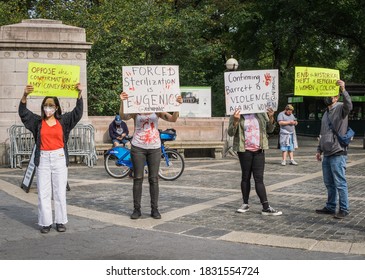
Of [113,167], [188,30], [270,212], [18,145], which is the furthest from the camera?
[188,30]

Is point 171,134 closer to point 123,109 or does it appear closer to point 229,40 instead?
point 123,109

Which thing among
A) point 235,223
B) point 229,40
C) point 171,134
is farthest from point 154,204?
point 229,40

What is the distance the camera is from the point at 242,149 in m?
7.42

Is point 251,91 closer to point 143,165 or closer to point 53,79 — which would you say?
point 143,165

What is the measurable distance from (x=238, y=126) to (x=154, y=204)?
1.56 m

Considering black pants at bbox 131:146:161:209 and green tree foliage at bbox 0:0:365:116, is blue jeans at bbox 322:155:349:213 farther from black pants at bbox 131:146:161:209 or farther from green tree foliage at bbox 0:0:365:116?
green tree foliage at bbox 0:0:365:116

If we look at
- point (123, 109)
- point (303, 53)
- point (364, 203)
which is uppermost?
point (303, 53)

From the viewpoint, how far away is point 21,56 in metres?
15.2

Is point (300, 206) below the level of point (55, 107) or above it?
below

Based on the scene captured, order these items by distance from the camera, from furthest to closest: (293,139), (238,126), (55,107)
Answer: (293,139), (238,126), (55,107)

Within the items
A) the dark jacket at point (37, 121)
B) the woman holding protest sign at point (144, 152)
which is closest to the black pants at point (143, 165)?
the woman holding protest sign at point (144, 152)

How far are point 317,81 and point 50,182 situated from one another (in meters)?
3.86

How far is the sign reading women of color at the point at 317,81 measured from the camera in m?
7.54

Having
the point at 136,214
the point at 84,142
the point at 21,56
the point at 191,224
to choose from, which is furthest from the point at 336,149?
the point at 21,56
